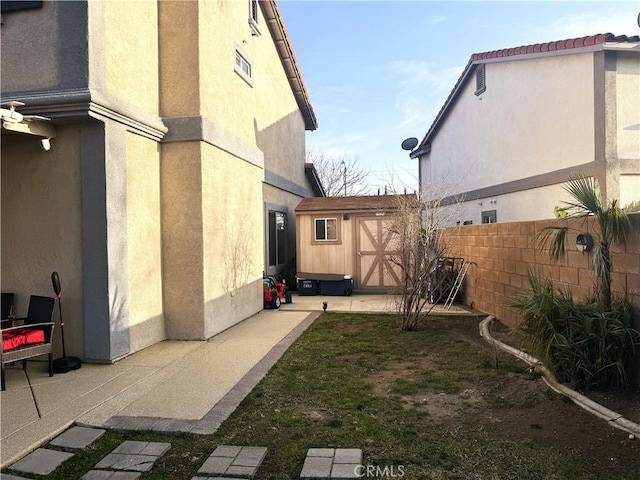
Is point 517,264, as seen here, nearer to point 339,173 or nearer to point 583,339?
point 583,339

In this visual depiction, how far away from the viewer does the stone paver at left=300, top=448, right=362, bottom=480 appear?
121 inches

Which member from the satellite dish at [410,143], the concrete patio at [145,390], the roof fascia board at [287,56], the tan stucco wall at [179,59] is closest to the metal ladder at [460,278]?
the concrete patio at [145,390]

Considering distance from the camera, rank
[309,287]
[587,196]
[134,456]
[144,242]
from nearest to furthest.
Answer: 1. [134,456]
2. [587,196]
3. [144,242]
4. [309,287]

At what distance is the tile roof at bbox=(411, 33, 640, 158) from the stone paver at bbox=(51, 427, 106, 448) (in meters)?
11.3

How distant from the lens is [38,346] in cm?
500

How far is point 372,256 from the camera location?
1302 cm

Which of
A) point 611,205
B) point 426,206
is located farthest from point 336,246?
point 611,205

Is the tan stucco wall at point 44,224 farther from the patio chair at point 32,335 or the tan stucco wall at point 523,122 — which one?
the tan stucco wall at point 523,122

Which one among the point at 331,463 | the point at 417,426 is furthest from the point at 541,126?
the point at 331,463

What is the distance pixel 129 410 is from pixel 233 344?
2675 millimetres

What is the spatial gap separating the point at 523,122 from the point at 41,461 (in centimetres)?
1300

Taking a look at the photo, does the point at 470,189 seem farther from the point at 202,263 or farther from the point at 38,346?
the point at 38,346

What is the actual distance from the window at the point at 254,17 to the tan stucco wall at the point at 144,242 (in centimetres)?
514

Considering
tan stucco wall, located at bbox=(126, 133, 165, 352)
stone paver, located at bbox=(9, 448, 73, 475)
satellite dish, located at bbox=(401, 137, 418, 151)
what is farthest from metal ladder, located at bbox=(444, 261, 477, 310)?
satellite dish, located at bbox=(401, 137, 418, 151)
